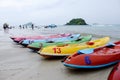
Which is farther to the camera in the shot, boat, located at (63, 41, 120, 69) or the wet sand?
boat, located at (63, 41, 120, 69)

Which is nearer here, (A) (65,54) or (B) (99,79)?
(B) (99,79)

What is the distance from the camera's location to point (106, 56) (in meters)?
7.13

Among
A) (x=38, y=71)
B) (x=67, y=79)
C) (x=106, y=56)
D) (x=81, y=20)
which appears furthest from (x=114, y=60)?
(x=81, y=20)

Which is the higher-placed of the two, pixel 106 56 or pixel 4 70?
pixel 106 56

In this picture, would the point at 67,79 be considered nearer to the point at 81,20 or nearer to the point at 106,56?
the point at 106,56

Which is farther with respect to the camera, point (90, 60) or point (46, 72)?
point (46, 72)

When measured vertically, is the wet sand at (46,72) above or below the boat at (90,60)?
below

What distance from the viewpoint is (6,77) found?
23.0 ft

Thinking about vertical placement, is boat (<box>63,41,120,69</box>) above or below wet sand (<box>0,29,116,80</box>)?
above

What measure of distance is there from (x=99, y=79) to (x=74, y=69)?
1.15m

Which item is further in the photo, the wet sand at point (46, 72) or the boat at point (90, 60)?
the boat at point (90, 60)

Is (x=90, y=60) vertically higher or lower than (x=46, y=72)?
higher

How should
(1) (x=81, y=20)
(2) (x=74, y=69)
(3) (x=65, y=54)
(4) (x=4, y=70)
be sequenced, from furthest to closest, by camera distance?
(1) (x=81, y=20) → (3) (x=65, y=54) → (4) (x=4, y=70) → (2) (x=74, y=69)

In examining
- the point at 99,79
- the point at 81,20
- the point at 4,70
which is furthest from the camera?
the point at 81,20
